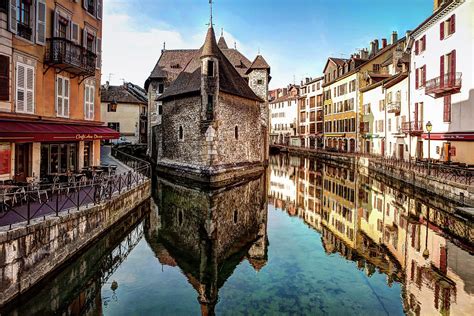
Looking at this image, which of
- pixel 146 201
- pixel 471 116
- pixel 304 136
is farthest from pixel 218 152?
pixel 304 136

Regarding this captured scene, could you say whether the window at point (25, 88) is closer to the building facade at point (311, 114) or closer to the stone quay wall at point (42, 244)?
the stone quay wall at point (42, 244)

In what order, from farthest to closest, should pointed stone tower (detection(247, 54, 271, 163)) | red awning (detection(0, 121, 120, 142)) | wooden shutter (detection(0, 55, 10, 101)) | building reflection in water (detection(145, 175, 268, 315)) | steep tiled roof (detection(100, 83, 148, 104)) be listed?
steep tiled roof (detection(100, 83, 148, 104)), pointed stone tower (detection(247, 54, 271, 163)), wooden shutter (detection(0, 55, 10, 101)), red awning (detection(0, 121, 120, 142)), building reflection in water (detection(145, 175, 268, 315))

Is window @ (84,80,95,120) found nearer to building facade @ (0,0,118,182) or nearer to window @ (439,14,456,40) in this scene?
building facade @ (0,0,118,182)

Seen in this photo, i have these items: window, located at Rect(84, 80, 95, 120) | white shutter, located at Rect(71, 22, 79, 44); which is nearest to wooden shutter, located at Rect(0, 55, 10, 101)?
white shutter, located at Rect(71, 22, 79, 44)

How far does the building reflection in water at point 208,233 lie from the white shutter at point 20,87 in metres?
6.51

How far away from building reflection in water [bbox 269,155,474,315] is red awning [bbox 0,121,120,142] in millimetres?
10629

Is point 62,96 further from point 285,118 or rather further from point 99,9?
point 285,118

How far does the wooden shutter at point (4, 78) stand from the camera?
1109cm

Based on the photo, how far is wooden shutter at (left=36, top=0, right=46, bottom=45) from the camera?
12.9 metres

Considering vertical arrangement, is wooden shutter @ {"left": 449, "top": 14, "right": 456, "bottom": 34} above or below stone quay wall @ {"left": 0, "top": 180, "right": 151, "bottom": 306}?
above

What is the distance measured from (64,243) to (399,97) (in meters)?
31.1

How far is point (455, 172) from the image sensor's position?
1781 cm

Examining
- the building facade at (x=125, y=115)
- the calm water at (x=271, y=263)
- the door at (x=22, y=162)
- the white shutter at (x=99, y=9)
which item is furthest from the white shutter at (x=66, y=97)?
the building facade at (x=125, y=115)

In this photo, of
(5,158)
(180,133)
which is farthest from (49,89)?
(180,133)
